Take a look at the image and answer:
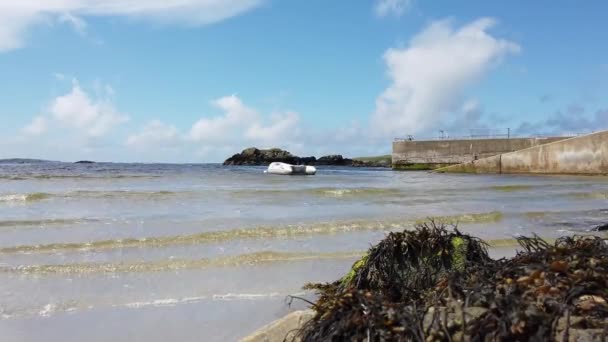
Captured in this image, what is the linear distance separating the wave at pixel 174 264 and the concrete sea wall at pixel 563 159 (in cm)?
2863

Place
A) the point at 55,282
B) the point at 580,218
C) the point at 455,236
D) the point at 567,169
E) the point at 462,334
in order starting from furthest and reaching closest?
1. the point at 567,169
2. the point at 580,218
3. the point at 55,282
4. the point at 455,236
5. the point at 462,334

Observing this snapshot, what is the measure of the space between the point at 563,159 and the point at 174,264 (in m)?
31.3

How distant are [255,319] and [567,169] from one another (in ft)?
106

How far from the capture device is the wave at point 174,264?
264 inches

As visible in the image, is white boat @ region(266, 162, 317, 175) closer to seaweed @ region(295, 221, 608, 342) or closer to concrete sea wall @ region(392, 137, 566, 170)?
concrete sea wall @ region(392, 137, 566, 170)

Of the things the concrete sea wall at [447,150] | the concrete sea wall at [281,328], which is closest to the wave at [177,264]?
the concrete sea wall at [281,328]

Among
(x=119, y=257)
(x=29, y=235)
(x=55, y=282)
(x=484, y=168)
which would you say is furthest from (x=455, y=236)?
(x=484, y=168)

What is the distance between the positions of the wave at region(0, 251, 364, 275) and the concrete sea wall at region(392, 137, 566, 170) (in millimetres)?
42689

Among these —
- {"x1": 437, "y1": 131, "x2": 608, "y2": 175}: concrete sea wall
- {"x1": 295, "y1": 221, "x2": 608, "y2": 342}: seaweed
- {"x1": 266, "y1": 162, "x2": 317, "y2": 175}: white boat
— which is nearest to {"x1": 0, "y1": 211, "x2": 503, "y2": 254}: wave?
{"x1": 295, "y1": 221, "x2": 608, "y2": 342}: seaweed

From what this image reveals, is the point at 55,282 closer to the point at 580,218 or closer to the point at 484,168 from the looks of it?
the point at 580,218

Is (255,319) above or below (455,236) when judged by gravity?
below

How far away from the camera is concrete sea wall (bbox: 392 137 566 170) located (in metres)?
46.4

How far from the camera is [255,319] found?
15.1 ft

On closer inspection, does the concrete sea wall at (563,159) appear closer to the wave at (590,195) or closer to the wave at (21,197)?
the wave at (590,195)
